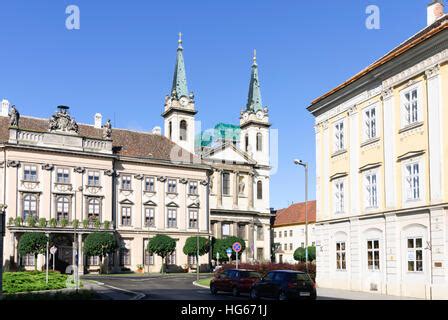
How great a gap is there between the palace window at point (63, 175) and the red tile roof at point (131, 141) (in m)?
4.59

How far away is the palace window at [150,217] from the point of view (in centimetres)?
7312

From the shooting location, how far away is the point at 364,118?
1342 inches

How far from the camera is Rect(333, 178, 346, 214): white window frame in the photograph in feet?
118

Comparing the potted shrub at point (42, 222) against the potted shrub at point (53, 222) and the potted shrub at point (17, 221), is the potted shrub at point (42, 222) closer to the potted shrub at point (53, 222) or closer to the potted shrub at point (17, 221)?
the potted shrub at point (53, 222)

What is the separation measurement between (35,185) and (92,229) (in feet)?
23.8

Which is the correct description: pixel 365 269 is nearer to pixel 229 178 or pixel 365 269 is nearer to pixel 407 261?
pixel 407 261

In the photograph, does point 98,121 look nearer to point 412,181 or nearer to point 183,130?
point 183,130

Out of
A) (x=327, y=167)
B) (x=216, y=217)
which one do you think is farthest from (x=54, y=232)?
(x=327, y=167)

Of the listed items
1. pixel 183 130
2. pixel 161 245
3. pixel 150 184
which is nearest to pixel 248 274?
pixel 161 245

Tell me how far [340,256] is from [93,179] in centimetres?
3880

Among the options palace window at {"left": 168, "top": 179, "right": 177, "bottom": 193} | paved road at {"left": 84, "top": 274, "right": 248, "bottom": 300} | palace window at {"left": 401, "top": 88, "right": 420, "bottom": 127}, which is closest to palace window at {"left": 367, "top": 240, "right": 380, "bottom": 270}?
palace window at {"left": 401, "top": 88, "right": 420, "bottom": 127}

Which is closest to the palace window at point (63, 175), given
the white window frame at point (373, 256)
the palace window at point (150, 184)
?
the palace window at point (150, 184)

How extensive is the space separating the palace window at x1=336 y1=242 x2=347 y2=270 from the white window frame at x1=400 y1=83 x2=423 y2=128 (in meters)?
8.71

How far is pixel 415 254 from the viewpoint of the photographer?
95.3ft
